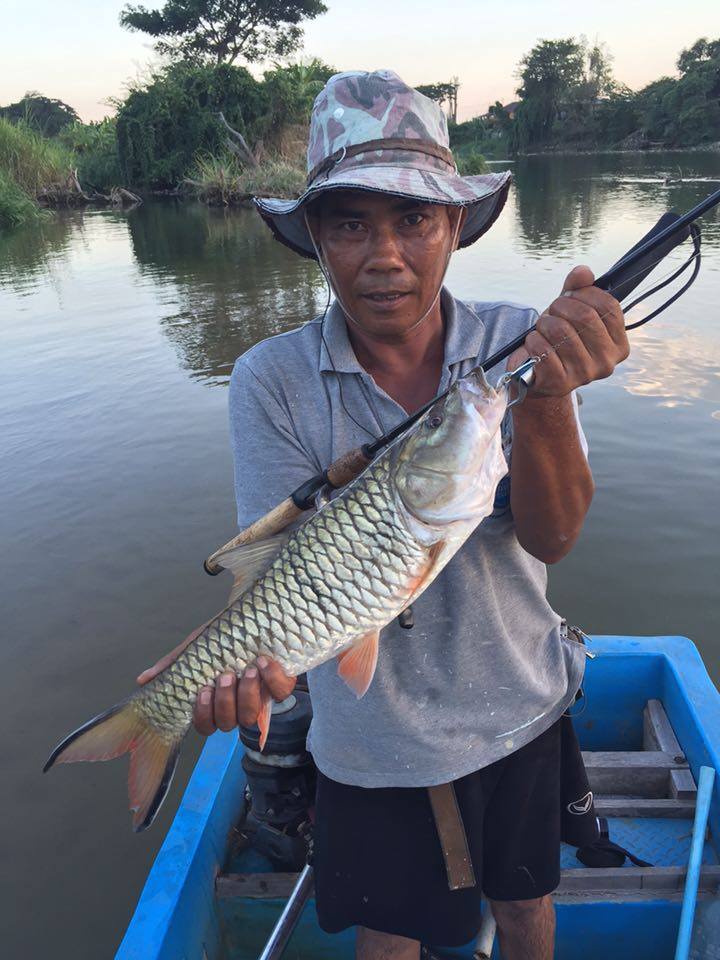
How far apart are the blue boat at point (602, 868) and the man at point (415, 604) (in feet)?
1.34

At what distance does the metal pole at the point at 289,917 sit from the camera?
1957 mm

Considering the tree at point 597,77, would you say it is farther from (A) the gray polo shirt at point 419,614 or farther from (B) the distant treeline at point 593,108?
(A) the gray polo shirt at point 419,614

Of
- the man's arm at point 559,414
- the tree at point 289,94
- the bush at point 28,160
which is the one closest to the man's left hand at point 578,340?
the man's arm at point 559,414

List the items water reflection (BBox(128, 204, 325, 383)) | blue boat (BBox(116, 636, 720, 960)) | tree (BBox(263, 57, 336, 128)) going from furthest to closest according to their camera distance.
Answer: tree (BBox(263, 57, 336, 128)) → water reflection (BBox(128, 204, 325, 383)) → blue boat (BBox(116, 636, 720, 960))

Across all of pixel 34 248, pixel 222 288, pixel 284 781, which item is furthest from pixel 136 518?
pixel 34 248

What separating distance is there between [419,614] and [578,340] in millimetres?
797

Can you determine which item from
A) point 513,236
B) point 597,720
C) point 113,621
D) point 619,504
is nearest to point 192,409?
point 113,621

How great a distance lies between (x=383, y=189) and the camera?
5.14ft

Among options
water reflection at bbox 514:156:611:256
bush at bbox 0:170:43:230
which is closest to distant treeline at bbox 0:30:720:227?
bush at bbox 0:170:43:230

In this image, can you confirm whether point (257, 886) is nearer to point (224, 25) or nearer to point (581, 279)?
point (581, 279)

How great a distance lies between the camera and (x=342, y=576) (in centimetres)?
154

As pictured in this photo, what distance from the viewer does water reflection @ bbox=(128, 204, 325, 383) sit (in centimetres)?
1068

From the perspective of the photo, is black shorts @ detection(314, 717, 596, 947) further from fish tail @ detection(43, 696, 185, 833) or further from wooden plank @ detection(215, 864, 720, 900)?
fish tail @ detection(43, 696, 185, 833)

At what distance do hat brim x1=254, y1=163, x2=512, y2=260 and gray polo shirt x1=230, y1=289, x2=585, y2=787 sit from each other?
30 centimetres
